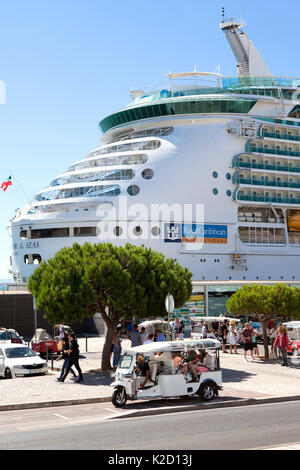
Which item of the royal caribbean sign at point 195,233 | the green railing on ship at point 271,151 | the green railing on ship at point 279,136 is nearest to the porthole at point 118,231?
the royal caribbean sign at point 195,233

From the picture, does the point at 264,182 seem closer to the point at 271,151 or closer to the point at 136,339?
the point at 271,151

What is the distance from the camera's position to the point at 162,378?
1509 centimetres

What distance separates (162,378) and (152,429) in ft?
10.6

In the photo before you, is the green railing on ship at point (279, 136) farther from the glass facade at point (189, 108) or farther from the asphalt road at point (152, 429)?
the asphalt road at point (152, 429)

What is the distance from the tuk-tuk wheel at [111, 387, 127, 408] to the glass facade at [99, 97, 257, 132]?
36597mm

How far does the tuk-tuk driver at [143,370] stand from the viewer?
15.1 metres

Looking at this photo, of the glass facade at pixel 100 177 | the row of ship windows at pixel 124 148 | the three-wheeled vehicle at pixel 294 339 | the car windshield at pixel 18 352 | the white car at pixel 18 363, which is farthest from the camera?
the row of ship windows at pixel 124 148

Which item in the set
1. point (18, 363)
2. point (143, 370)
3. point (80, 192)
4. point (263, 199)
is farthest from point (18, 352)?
A: point (263, 199)

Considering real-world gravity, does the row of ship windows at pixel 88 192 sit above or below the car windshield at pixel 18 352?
above

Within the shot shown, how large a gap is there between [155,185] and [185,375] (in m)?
30.0

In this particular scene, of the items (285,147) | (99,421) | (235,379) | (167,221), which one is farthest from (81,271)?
(285,147)

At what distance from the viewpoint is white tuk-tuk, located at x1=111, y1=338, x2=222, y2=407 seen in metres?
15.0

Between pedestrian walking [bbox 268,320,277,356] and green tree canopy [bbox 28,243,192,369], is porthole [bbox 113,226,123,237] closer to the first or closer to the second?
pedestrian walking [bbox 268,320,277,356]

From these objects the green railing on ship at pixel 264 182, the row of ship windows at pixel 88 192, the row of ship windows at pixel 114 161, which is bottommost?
the row of ship windows at pixel 88 192
